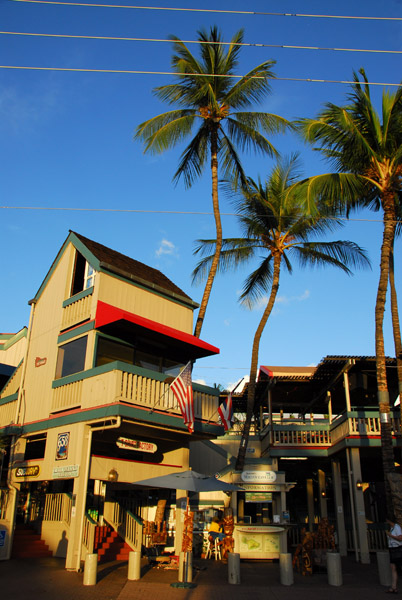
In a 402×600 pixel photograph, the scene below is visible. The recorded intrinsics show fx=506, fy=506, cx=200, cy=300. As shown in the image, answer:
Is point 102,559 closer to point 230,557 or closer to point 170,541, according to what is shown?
point 170,541

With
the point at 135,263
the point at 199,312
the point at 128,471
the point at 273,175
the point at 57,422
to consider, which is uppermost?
the point at 273,175

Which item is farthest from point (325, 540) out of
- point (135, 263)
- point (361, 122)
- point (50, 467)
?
point (361, 122)

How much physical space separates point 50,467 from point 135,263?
28.2 ft

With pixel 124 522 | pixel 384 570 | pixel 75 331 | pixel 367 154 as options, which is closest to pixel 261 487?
pixel 124 522

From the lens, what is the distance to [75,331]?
629 inches

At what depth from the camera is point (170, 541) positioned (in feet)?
57.1

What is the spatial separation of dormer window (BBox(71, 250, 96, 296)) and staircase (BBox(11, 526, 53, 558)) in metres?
7.94

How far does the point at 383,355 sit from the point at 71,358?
10.0 meters

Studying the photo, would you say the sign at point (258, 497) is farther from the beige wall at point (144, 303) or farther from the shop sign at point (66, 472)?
the shop sign at point (66, 472)

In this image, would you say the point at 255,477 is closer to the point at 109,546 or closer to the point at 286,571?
the point at 109,546

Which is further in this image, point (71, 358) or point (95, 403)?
point (71, 358)

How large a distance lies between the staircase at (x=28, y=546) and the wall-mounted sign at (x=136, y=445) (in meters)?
4.42

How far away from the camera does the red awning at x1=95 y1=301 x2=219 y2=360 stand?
14.6 m

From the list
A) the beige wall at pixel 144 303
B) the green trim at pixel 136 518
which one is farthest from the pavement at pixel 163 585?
the beige wall at pixel 144 303
